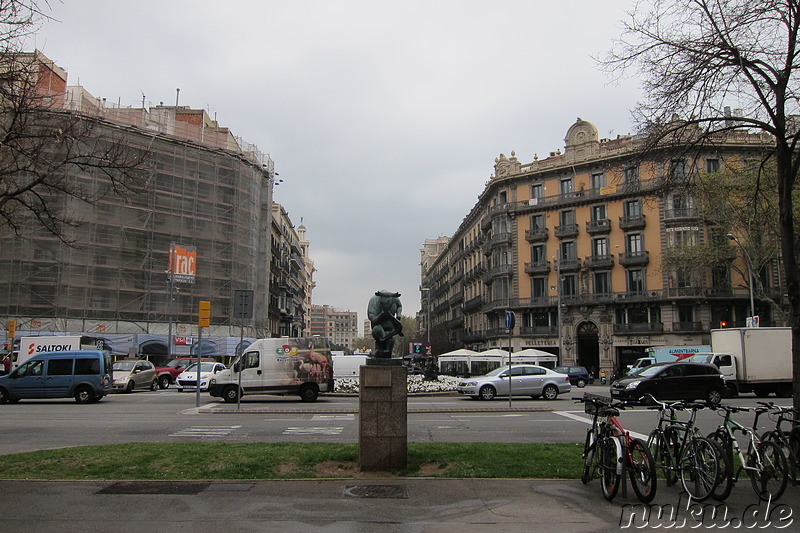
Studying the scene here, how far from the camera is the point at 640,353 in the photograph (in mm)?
55375

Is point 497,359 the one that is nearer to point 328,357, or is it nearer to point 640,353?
point 640,353

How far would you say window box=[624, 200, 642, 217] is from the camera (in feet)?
183

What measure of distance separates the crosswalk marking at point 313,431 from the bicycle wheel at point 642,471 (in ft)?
26.9

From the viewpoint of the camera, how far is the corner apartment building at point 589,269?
5328 cm

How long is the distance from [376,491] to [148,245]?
37941 mm

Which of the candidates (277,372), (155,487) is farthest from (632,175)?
(277,372)

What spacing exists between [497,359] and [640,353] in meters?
14.9

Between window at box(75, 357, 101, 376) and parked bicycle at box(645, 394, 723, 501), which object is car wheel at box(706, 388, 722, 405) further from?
window at box(75, 357, 101, 376)

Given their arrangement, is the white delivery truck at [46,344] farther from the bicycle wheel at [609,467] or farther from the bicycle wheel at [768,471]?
the bicycle wheel at [768,471]

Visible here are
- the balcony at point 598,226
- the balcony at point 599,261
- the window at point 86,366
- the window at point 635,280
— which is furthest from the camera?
the balcony at point 598,226

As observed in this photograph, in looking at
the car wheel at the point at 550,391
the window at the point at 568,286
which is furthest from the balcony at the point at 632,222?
the car wheel at the point at 550,391

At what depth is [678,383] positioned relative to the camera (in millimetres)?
23922

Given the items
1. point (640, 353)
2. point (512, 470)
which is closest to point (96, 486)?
point (512, 470)

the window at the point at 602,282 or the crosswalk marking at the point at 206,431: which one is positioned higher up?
the window at the point at 602,282
